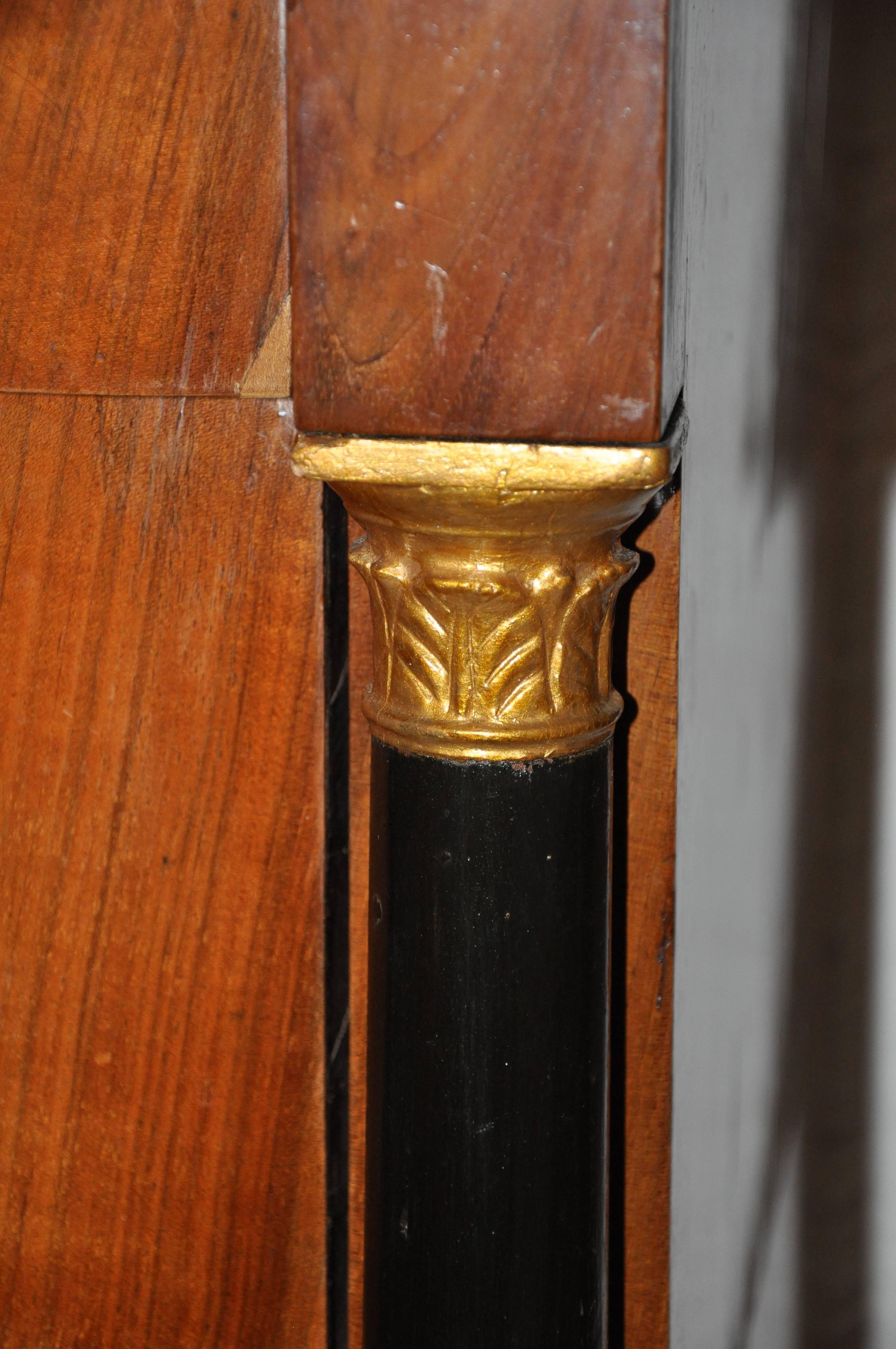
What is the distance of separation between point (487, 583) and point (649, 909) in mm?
320

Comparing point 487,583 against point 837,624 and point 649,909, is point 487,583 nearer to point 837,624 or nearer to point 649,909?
point 649,909

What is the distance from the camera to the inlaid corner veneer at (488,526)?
42 centimetres

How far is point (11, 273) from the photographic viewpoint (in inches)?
25.1

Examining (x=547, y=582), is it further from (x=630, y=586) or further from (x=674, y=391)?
(x=630, y=586)

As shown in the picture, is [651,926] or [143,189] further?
[651,926]

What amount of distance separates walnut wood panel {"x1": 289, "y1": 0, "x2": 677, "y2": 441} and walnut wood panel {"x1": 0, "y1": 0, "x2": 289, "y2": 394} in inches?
6.6

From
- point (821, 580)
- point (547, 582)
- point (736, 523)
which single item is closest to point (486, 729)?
point (547, 582)

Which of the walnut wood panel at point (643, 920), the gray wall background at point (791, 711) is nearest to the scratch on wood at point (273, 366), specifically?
the walnut wood panel at point (643, 920)

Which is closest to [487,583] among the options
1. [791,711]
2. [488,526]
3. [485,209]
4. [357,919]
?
[488,526]

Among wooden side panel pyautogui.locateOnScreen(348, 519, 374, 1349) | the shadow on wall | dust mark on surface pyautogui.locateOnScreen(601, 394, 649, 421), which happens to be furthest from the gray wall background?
dust mark on surface pyautogui.locateOnScreen(601, 394, 649, 421)

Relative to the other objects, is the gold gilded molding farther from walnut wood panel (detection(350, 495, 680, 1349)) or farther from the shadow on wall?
the shadow on wall

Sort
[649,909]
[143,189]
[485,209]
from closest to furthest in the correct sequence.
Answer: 1. [485,209]
2. [143,189]
3. [649,909]

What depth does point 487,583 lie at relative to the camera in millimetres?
492

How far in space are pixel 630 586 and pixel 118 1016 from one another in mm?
371
